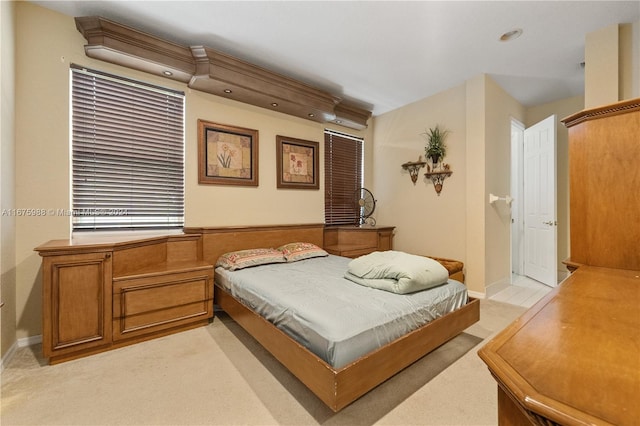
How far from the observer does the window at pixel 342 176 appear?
13.9ft

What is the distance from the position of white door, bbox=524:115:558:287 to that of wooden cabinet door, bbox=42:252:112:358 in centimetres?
516

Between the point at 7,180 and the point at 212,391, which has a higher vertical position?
the point at 7,180

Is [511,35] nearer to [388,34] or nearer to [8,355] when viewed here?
[388,34]

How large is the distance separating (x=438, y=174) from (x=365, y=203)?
4.18ft

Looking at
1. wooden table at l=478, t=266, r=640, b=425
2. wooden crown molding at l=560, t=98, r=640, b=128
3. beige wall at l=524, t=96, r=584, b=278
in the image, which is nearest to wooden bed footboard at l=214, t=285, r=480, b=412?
wooden table at l=478, t=266, r=640, b=425

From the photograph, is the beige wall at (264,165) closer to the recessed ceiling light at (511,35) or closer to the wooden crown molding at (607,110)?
the recessed ceiling light at (511,35)

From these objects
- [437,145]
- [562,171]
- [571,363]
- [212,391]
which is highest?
[437,145]

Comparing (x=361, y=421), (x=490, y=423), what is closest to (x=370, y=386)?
(x=361, y=421)

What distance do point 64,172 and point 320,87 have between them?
2.96 m

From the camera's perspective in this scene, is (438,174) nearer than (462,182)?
No

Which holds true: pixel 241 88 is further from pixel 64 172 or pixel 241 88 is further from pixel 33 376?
pixel 33 376

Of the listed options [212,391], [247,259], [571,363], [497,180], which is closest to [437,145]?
[497,180]

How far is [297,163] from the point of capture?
3750 millimetres

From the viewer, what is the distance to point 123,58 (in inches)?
95.5
